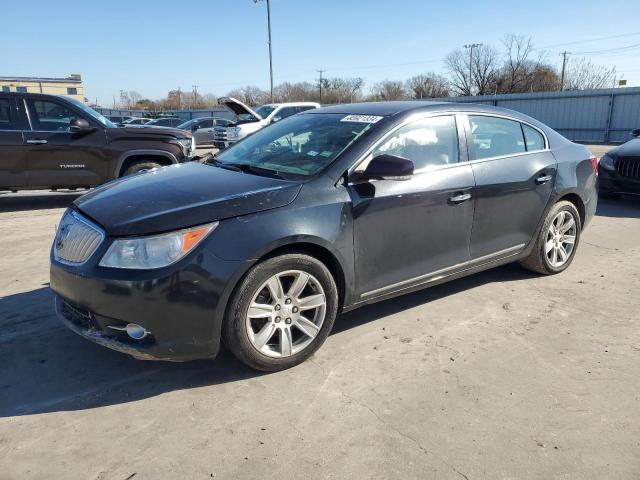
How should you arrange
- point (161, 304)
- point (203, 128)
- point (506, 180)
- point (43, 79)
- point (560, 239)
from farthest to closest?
point (43, 79) → point (203, 128) → point (560, 239) → point (506, 180) → point (161, 304)

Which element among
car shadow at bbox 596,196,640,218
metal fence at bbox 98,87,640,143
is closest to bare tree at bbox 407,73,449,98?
metal fence at bbox 98,87,640,143

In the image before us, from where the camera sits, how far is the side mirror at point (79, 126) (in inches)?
311

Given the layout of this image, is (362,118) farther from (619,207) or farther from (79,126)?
(619,207)

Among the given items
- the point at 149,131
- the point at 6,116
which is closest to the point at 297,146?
the point at 149,131

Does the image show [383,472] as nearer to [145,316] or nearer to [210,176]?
[145,316]

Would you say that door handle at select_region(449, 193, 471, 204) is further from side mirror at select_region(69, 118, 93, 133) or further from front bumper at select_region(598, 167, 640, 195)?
side mirror at select_region(69, 118, 93, 133)

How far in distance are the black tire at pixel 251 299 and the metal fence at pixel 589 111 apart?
29680 mm

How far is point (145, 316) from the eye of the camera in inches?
108

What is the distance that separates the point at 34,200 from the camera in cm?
953

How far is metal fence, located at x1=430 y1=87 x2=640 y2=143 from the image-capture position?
92.5 feet

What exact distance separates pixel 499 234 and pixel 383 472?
256cm

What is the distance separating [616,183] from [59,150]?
9.42 m

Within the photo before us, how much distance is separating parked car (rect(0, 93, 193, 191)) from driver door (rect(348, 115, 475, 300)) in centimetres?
583

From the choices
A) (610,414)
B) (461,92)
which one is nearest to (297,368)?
(610,414)
